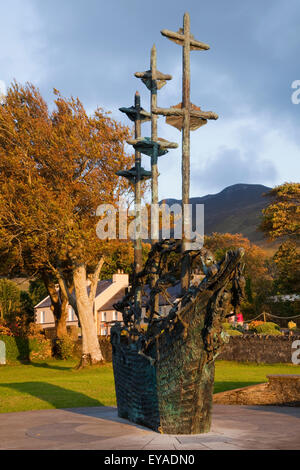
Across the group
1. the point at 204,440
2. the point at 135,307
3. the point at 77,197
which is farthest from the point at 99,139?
the point at 204,440

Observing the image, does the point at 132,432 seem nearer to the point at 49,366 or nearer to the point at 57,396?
the point at 57,396

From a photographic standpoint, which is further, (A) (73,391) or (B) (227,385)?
(B) (227,385)

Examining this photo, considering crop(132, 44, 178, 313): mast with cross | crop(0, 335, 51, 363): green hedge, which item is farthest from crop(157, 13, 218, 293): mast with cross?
crop(0, 335, 51, 363): green hedge

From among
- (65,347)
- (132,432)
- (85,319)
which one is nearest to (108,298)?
(65,347)

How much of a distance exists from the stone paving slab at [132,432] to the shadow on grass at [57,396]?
2612 mm

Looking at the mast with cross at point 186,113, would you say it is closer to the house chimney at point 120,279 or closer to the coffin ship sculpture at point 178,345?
the coffin ship sculpture at point 178,345

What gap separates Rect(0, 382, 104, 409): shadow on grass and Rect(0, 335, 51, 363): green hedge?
17.4 m

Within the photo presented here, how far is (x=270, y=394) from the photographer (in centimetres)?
1332

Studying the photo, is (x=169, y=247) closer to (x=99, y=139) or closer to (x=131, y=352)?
(x=131, y=352)

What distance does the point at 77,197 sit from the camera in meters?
30.7

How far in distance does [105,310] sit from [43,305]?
1126 cm

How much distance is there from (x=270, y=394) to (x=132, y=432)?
17.7ft

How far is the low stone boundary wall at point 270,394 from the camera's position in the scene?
13.0 meters
